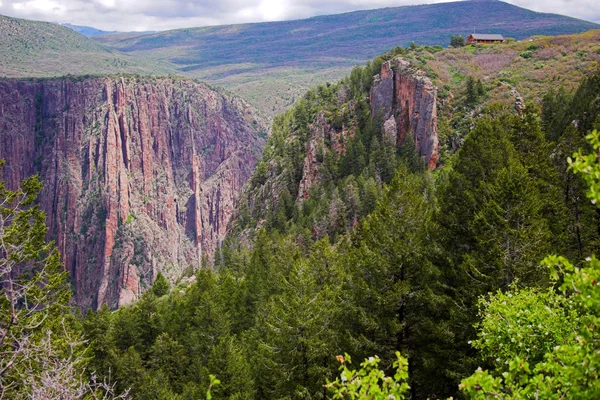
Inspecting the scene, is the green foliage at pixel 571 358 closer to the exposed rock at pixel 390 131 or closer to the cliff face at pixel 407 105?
the cliff face at pixel 407 105

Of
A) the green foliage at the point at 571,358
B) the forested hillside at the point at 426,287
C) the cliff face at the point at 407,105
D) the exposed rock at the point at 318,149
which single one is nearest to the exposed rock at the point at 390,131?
the cliff face at the point at 407,105

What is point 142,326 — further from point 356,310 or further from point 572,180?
point 572,180

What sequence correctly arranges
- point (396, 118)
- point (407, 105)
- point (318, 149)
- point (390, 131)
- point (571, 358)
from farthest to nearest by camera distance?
point (318, 149) < point (396, 118) < point (390, 131) < point (407, 105) < point (571, 358)

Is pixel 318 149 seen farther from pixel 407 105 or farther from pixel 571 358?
pixel 571 358

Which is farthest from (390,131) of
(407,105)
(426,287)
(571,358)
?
(571,358)

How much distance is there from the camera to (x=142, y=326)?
47.3m

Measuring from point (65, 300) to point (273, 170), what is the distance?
81.5 meters

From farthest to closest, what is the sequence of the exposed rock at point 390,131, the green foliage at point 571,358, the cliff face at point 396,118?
1. the exposed rock at point 390,131
2. the cliff face at point 396,118
3. the green foliage at point 571,358

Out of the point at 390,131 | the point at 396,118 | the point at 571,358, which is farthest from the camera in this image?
the point at 396,118

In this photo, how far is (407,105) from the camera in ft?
266

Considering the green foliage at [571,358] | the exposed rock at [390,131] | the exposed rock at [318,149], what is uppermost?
the green foliage at [571,358]

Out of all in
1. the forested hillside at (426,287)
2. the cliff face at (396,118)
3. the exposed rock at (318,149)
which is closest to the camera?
the forested hillside at (426,287)

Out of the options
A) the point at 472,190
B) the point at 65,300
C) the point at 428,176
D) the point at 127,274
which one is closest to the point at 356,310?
the point at 472,190

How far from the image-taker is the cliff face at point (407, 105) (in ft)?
239
